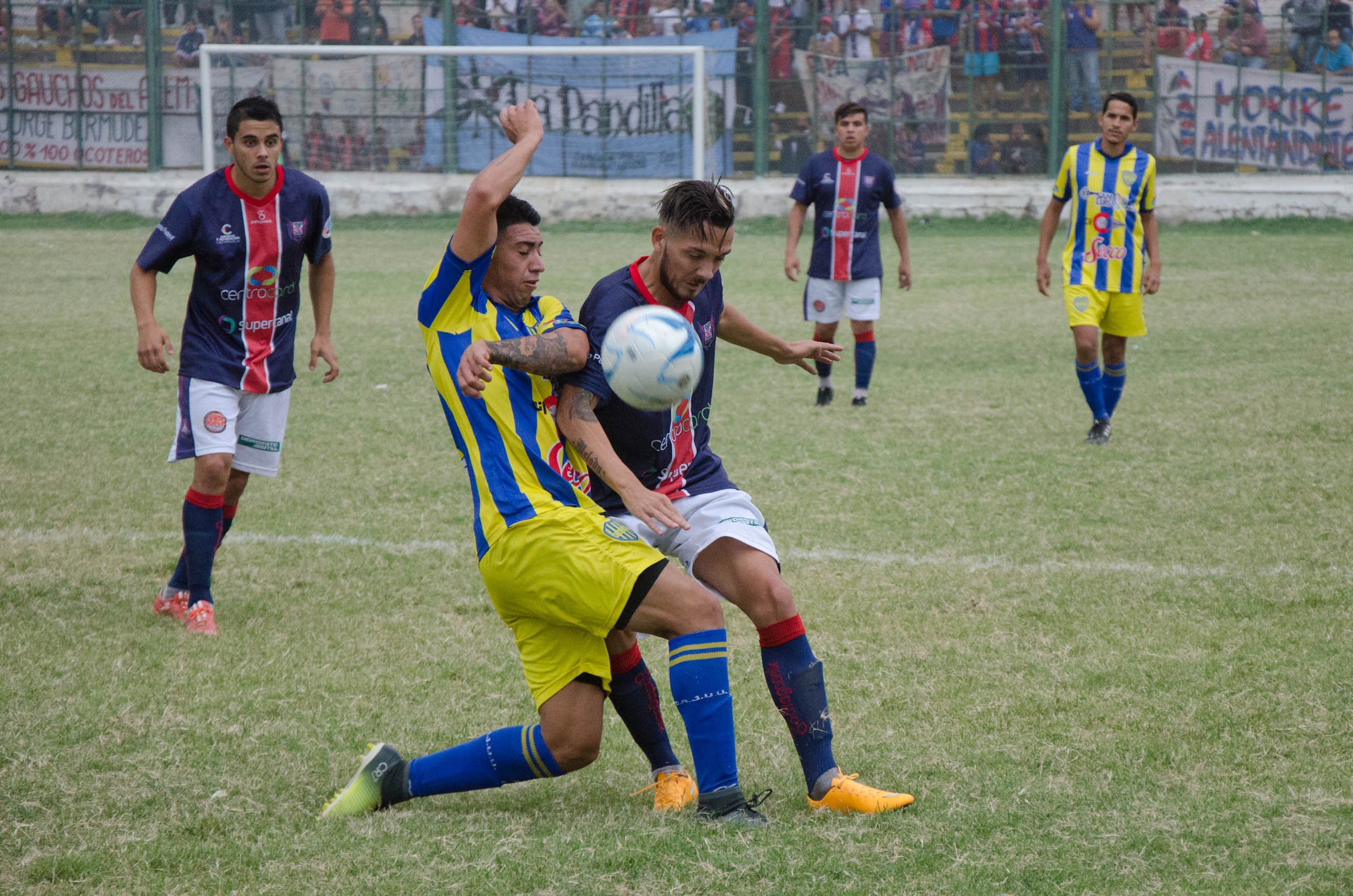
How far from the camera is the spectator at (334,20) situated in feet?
77.5

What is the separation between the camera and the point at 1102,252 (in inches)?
321

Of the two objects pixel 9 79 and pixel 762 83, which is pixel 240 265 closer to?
pixel 762 83

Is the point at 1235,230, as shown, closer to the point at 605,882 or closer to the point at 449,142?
the point at 449,142

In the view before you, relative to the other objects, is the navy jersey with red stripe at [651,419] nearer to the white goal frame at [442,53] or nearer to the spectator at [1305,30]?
the white goal frame at [442,53]

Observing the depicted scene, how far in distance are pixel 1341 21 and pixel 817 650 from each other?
2152 centimetres

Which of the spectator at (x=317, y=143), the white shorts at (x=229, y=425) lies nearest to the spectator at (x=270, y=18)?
the spectator at (x=317, y=143)

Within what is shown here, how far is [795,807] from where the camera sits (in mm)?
3406

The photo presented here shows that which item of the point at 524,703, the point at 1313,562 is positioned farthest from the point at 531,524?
the point at 1313,562

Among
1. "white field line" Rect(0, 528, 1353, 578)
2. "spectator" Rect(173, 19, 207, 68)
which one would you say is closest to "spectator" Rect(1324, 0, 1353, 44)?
"spectator" Rect(173, 19, 207, 68)

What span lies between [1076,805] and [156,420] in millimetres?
7049

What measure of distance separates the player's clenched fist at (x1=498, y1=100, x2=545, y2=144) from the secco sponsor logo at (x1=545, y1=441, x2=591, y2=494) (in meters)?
0.83

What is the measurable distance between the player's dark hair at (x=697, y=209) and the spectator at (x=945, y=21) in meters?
20.8

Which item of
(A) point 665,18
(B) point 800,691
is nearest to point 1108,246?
(B) point 800,691

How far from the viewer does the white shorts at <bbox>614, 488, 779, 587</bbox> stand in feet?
11.6
